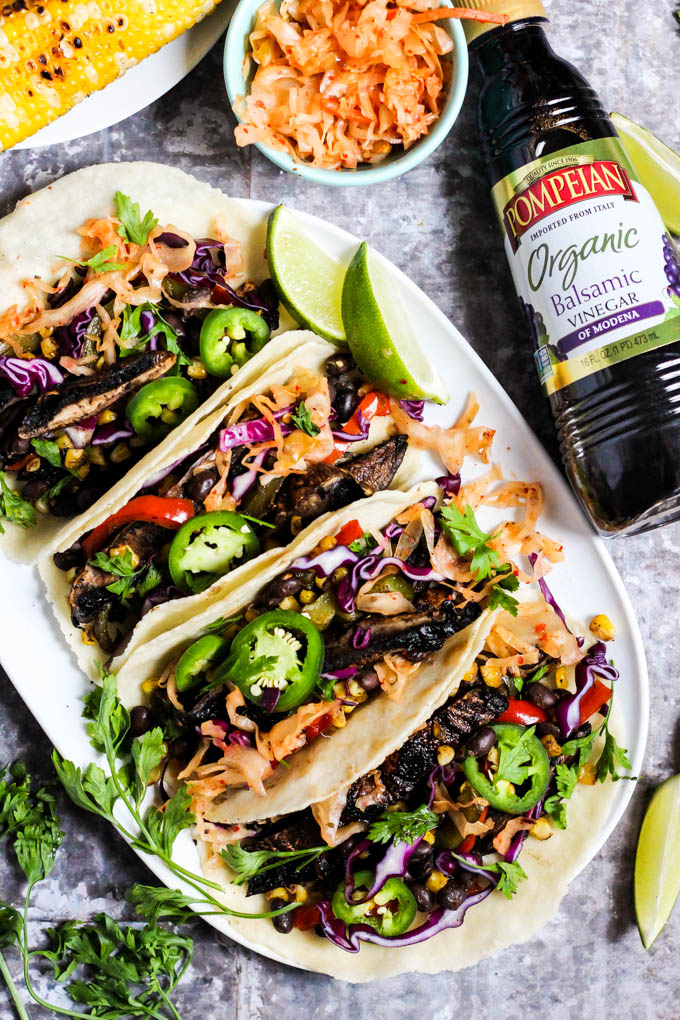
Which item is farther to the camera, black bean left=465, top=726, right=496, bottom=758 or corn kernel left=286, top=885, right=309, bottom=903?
corn kernel left=286, top=885, right=309, bottom=903

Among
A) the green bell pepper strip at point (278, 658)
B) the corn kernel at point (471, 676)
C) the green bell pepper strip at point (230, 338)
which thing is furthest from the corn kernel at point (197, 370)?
the corn kernel at point (471, 676)

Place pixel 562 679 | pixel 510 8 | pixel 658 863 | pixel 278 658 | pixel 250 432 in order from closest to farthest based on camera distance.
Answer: pixel 278 658, pixel 510 8, pixel 250 432, pixel 562 679, pixel 658 863

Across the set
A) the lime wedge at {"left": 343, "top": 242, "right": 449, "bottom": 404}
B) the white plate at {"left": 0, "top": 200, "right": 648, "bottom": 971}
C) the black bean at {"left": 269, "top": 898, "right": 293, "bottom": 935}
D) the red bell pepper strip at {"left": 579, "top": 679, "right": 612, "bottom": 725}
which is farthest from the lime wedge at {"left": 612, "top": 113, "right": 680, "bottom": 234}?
the black bean at {"left": 269, "top": 898, "right": 293, "bottom": 935}

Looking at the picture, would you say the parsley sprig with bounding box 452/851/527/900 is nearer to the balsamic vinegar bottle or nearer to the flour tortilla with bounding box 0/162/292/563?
the balsamic vinegar bottle

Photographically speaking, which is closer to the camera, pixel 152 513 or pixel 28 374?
pixel 152 513

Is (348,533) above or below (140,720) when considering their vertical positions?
above

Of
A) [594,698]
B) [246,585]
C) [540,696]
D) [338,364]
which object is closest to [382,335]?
[338,364]

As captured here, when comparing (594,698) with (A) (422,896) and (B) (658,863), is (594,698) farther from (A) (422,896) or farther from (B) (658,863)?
(A) (422,896)
